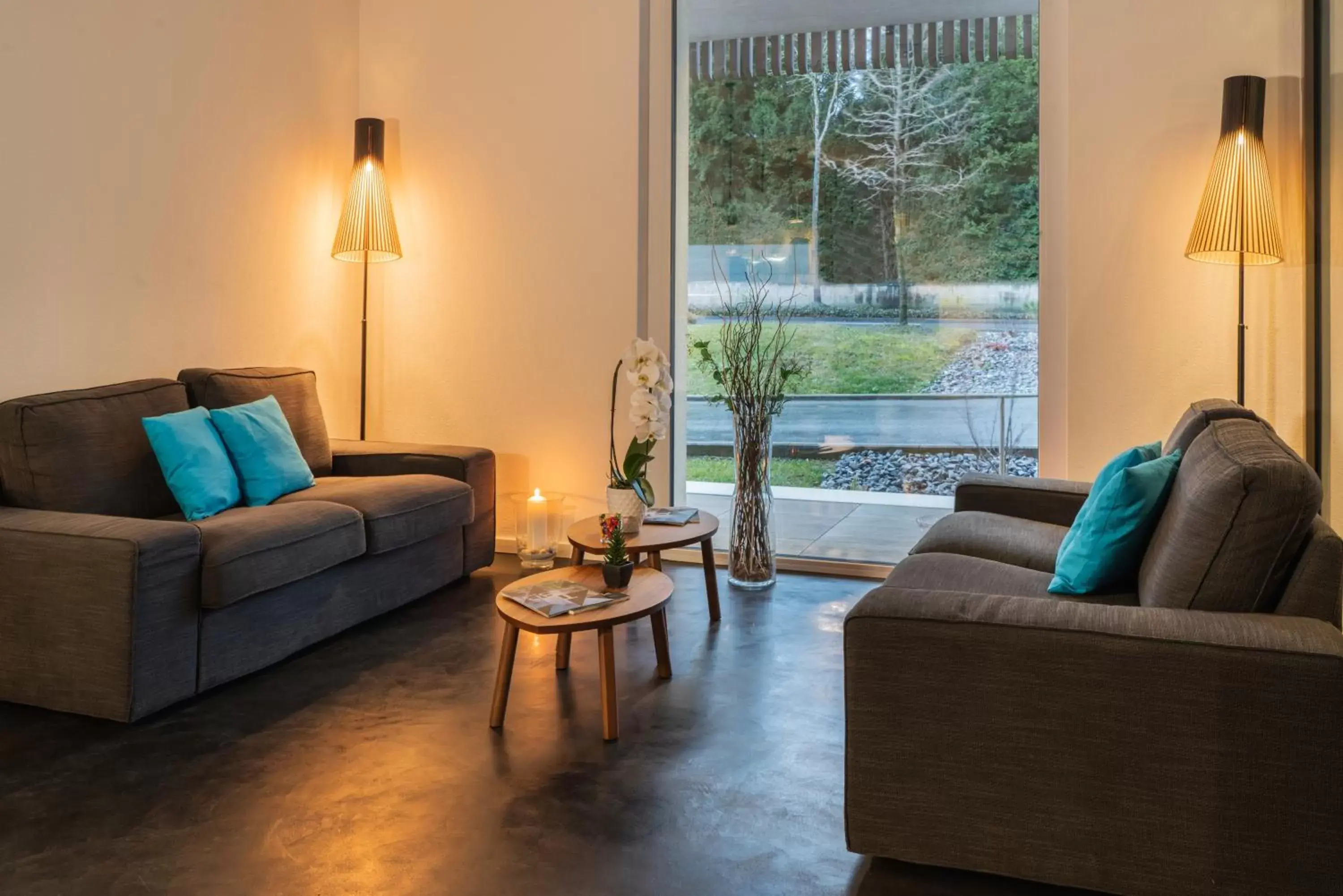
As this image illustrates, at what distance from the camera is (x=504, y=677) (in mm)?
2658

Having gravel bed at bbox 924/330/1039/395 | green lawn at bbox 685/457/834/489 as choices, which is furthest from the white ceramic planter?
gravel bed at bbox 924/330/1039/395

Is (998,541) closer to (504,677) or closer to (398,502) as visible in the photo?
(504,677)

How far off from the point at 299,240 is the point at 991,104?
314 centimetres

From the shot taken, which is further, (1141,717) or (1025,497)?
(1025,497)

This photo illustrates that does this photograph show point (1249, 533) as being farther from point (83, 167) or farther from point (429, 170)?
point (429, 170)

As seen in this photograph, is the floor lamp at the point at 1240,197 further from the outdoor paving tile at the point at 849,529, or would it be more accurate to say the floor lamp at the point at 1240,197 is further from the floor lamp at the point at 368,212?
the floor lamp at the point at 368,212

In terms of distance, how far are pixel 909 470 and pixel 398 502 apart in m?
2.21

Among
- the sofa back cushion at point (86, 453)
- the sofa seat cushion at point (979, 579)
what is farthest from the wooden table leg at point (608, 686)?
the sofa back cushion at point (86, 453)

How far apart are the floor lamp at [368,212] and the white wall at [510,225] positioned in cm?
20

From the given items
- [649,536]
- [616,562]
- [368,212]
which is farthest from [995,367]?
[368,212]

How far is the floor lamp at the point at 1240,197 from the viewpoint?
3.51 m

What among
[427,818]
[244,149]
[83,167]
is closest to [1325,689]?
[427,818]

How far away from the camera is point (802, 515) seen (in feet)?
15.0

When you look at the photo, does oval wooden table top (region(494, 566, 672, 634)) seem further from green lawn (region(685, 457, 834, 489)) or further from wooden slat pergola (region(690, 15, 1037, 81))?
wooden slat pergola (region(690, 15, 1037, 81))
